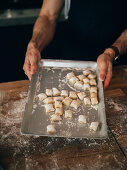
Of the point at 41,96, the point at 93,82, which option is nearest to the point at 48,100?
the point at 41,96

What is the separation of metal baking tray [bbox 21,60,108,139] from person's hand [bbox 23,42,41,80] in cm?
6

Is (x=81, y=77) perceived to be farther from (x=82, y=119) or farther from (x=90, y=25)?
(x=90, y=25)

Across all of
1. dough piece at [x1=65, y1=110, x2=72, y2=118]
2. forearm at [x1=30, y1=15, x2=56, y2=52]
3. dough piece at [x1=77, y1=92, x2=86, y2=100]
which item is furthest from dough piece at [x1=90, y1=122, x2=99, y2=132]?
forearm at [x1=30, y1=15, x2=56, y2=52]

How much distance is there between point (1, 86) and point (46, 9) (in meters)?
0.90

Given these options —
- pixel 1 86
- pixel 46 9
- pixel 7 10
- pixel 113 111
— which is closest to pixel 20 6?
pixel 7 10

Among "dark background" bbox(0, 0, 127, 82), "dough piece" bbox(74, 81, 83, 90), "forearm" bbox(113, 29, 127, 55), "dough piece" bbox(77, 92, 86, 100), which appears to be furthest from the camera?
"dark background" bbox(0, 0, 127, 82)

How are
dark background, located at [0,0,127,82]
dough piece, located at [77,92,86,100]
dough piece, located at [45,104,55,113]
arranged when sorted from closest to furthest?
dough piece, located at [45,104,55,113] → dough piece, located at [77,92,86,100] → dark background, located at [0,0,127,82]

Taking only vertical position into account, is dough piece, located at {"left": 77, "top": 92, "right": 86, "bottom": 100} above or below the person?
below

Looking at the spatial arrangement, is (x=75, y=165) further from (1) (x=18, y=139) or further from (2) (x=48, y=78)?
(2) (x=48, y=78)

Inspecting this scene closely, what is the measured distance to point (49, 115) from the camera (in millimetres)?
1268

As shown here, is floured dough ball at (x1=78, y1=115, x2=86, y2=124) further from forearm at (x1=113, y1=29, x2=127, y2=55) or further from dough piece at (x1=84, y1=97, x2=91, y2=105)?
forearm at (x1=113, y1=29, x2=127, y2=55)

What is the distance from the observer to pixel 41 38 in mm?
1814

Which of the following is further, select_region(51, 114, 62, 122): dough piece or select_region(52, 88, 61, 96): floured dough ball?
select_region(52, 88, 61, 96): floured dough ball

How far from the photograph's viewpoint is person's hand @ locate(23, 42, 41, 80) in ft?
4.78
